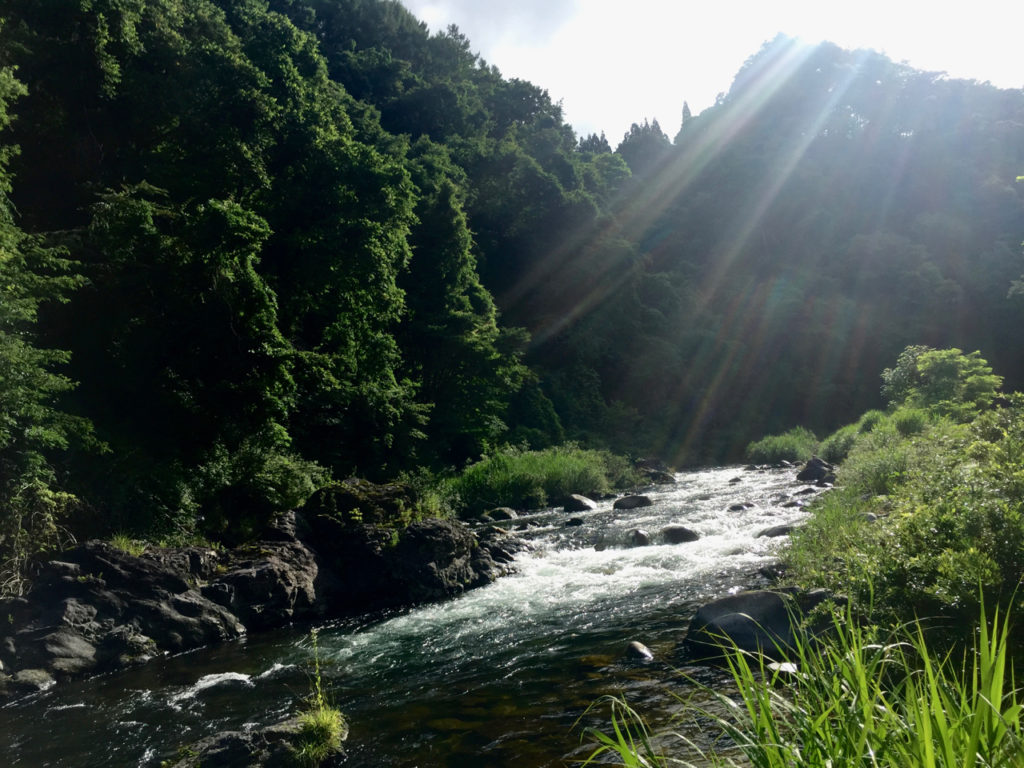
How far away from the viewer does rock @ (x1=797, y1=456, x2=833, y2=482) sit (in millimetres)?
19531

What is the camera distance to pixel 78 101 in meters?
19.7

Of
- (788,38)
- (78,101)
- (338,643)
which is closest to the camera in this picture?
(338,643)

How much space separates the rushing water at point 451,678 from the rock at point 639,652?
0.10 metres

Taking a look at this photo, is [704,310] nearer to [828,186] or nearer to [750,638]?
[828,186]

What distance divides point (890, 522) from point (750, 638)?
2.19m

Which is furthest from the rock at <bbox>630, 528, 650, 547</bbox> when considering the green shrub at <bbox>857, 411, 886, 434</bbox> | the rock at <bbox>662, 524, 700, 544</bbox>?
the green shrub at <bbox>857, 411, 886, 434</bbox>

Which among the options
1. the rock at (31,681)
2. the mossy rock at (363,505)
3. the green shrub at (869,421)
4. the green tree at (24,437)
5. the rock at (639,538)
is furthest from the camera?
the green shrub at (869,421)

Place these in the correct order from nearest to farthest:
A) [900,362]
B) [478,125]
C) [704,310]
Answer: [900,362] → [704,310] → [478,125]

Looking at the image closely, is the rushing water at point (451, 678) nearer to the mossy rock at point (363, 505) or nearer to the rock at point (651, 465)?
the mossy rock at point (363, 505)

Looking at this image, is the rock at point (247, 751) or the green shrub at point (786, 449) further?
the green shrub at point (786, 449)

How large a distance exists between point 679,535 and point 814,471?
28.5 ft

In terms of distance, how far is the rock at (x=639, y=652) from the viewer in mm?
6965

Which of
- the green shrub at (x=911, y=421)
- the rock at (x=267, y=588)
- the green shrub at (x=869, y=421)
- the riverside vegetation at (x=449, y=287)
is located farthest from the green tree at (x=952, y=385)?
the rock at (x=267, y=588)

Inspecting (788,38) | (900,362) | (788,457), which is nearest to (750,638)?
(900,362)
